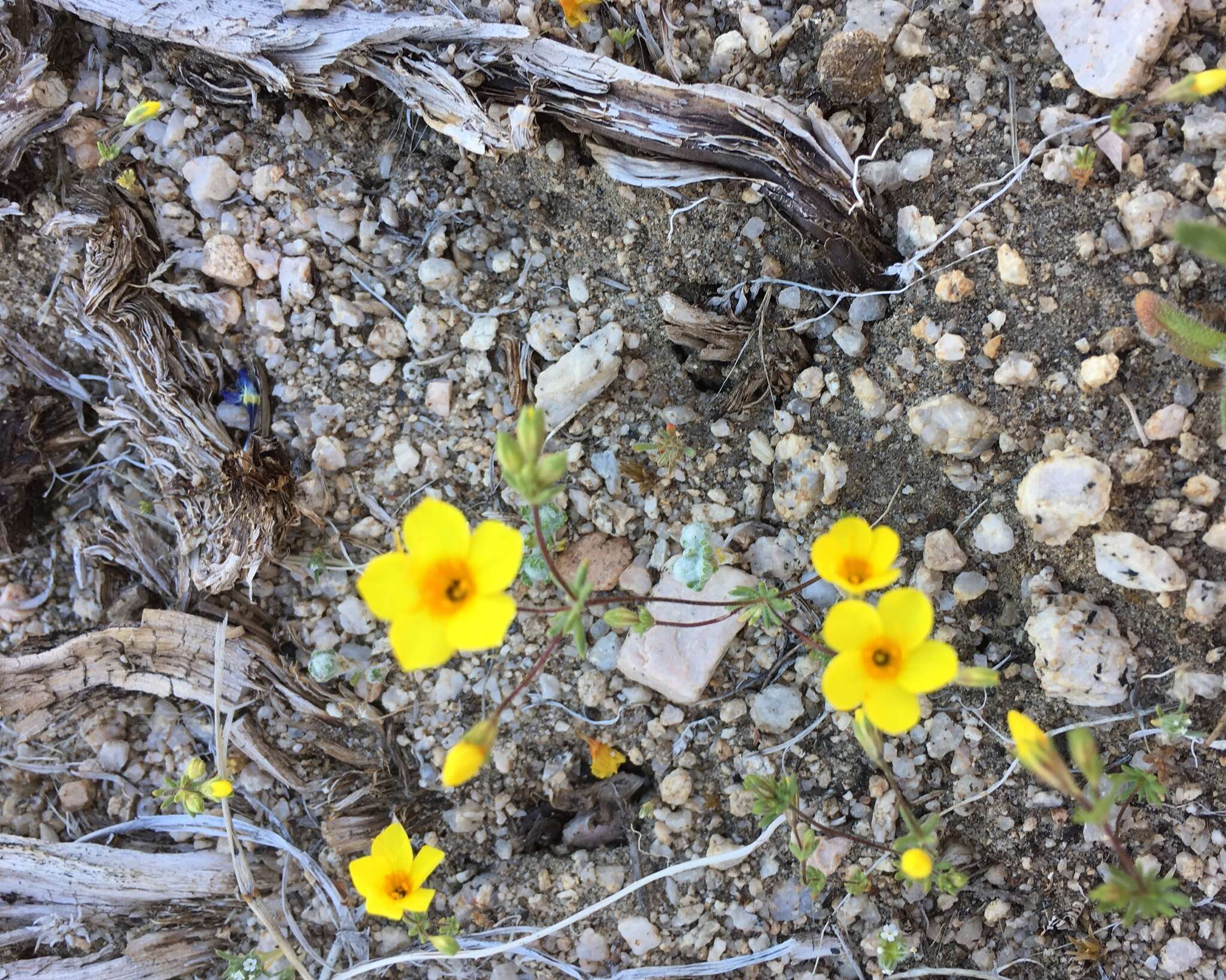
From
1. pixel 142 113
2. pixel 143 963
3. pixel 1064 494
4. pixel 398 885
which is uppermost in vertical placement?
pixel 142 113

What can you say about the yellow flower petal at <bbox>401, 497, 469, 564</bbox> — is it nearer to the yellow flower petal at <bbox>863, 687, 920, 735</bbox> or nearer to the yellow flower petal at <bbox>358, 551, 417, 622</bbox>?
the yellow flower petal at <bbox>358, 551, 417, 622</bbox>

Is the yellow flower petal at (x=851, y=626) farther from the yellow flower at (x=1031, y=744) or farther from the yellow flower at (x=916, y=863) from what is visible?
the yellow flower at (x=916, y=863)

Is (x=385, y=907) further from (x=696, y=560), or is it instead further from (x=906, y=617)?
(x=906, y=617)

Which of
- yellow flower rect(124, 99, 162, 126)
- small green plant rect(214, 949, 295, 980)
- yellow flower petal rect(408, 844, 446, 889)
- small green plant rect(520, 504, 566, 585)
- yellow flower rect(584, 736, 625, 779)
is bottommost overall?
small green plant rect(214, 949, 295, 980)

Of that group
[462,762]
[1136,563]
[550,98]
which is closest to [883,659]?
[1136,563]

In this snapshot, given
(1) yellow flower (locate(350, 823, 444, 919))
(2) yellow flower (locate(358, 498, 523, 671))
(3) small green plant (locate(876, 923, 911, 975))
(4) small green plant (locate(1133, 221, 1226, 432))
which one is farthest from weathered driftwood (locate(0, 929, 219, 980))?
(4) small green plant (locate(1133, 221, 1226, 432))

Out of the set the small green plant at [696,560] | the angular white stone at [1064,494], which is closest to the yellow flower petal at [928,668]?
the angular white stone at [1064,494]
